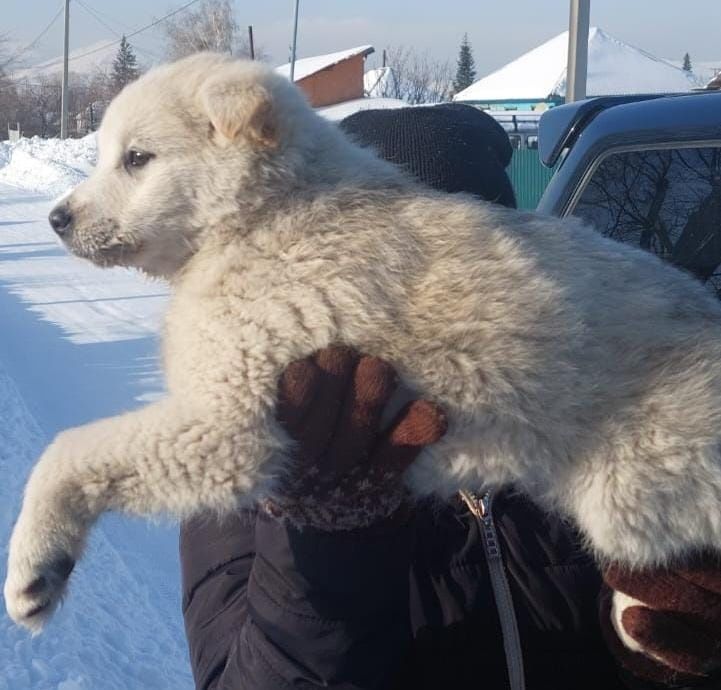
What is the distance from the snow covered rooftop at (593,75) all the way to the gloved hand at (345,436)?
4014 cm

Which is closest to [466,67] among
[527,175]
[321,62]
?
[321,62]

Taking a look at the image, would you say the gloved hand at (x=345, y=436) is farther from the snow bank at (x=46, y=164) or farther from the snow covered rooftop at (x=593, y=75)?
the snow covered rooftop at (x=593, y=75)

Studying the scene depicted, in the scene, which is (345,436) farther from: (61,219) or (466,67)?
(466,67)

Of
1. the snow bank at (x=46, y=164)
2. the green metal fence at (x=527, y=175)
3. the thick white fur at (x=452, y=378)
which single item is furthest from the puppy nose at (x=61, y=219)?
the snow bank at (x=46, y=164)

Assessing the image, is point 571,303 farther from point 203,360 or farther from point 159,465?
point 159,465

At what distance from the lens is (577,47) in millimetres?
9781

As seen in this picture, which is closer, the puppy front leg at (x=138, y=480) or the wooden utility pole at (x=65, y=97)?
the puppy front leg at (x=138, y=480)

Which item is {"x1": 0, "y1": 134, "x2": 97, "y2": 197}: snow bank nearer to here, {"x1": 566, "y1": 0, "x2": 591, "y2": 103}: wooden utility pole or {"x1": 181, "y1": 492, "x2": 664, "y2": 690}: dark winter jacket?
{"x1": 566, "y1": 0, "x2": 591, "y2": 103}: wooden utility pole

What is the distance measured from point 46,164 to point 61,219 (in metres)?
25.9

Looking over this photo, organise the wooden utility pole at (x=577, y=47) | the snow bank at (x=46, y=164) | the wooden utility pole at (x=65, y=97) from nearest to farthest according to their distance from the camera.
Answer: the wooden utility pole at (x=577, y=47)
the snow bank at (x=46, y=164)
the wooden utility pole at (x=65, y=97)

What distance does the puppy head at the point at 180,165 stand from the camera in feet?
8.43

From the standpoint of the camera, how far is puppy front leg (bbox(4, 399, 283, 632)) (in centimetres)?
210

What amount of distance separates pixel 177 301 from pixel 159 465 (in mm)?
553

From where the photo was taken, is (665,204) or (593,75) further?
(593,75)
